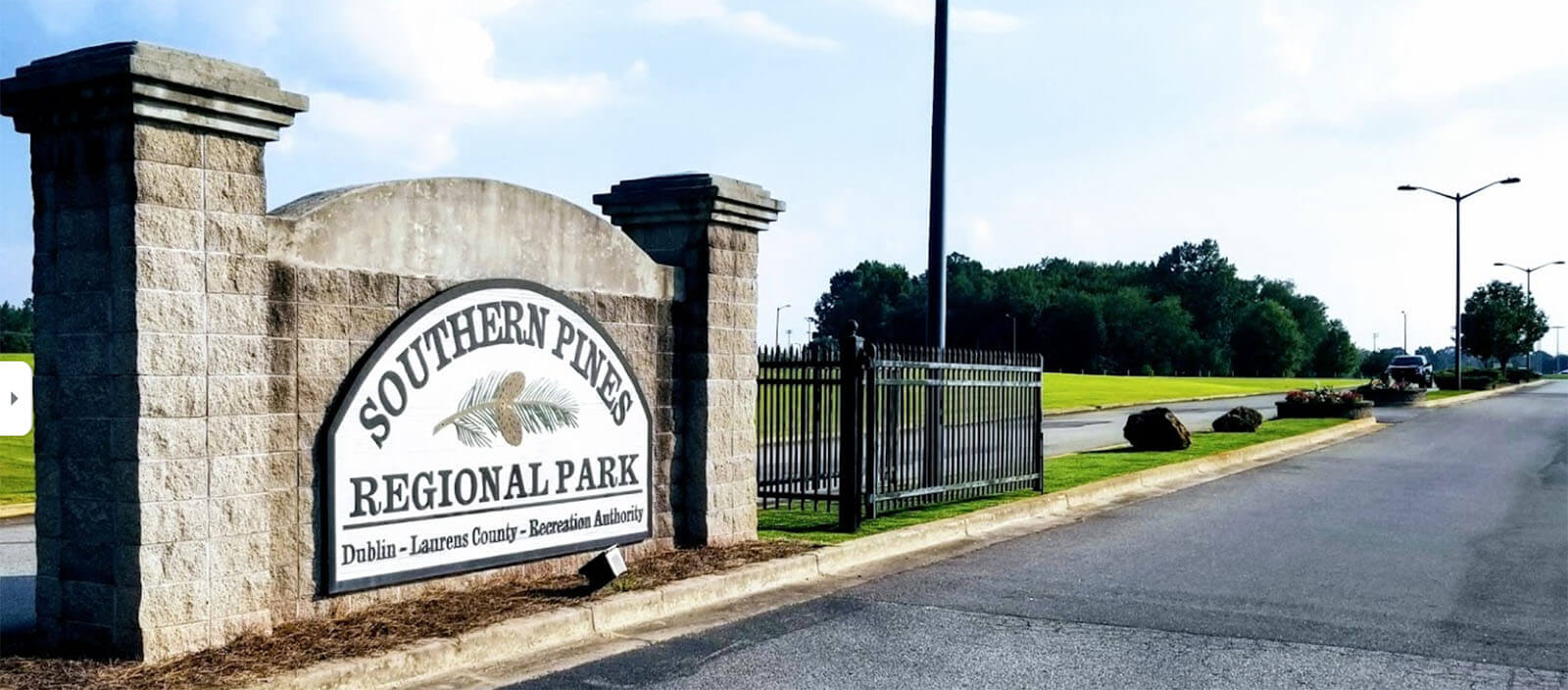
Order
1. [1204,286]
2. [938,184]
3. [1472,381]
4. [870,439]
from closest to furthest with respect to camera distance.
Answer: [870,439] → [938,184] → [1472,381] → [1204,286]

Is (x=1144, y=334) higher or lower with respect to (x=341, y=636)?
higher

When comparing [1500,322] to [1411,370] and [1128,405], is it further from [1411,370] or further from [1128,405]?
[1128,405]

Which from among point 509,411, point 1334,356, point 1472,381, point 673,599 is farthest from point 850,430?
point 1334,356

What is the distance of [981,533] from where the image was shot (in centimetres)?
1189

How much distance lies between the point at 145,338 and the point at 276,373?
81cm

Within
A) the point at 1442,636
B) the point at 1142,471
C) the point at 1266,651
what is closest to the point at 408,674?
the point at 1266,651

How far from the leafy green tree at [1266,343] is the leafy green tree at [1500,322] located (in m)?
52.9

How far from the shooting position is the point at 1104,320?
132m

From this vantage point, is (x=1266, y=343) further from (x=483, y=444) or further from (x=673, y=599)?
(x=483, y=444)

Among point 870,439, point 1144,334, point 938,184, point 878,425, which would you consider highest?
point 938,184

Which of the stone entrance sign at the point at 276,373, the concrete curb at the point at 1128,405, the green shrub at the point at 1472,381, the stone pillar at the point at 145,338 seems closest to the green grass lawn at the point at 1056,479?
the stone entrance sign at the point at 276,373

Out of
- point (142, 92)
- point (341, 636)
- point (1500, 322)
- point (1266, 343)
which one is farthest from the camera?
point (1266, 343)

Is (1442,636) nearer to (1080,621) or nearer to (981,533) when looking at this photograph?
(1080,621)

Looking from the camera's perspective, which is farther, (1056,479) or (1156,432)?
(1156,432)
